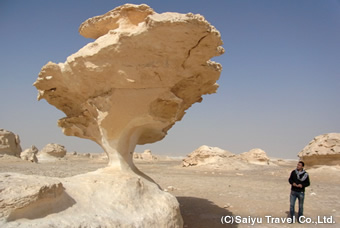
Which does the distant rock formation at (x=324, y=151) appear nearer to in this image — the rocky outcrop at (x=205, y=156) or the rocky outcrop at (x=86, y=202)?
the rocky outcrop at (x=205, y=156)

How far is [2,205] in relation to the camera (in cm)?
260

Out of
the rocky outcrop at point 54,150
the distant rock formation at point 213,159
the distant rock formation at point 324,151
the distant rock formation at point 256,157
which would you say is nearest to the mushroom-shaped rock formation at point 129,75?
the distant rock formation at point 324,151

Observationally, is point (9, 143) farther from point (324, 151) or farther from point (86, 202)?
point (324, 151)

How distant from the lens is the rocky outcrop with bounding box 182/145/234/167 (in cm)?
2333

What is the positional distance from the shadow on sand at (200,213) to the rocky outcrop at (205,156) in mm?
14330

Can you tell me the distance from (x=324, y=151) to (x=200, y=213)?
12971 millimetres

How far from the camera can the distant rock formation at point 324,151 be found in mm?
16656

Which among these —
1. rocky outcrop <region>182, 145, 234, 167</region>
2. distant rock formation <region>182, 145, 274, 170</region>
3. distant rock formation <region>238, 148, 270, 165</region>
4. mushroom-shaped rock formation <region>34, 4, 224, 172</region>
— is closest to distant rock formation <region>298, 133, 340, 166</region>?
distant rock formation <region>182, 145, 274, 170</region>

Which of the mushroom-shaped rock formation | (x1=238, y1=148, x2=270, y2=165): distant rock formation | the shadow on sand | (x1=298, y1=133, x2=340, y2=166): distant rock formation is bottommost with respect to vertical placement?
the shadow on sand

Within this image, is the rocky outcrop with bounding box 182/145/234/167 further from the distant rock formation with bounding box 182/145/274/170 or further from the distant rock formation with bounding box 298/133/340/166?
the distant rock formation with bounding box 298/133/340/166

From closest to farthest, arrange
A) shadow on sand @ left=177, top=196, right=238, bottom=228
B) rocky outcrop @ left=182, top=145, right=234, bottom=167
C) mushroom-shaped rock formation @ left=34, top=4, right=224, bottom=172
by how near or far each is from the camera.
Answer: mushroom-shaped rock formation @ left=34, top=4, right=224, bottom=172 → shadow on sand @ left=177, top=196, right=238, bottom=228 → rocky outcrop @ left=182, top=145, right=234, bottom=167

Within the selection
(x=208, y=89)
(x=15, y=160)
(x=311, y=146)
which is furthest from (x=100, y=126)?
(x=15, y=160)

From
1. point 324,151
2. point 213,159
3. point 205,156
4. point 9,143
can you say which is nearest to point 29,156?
point 9,143

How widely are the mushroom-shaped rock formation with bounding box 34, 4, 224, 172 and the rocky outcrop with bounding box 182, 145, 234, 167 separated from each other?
17.7 metres
